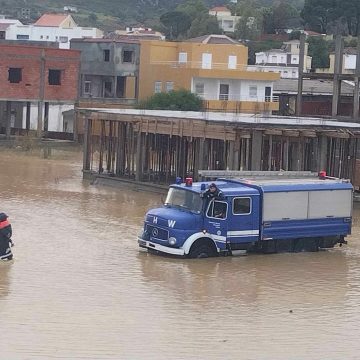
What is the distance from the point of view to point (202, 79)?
65.3 metres

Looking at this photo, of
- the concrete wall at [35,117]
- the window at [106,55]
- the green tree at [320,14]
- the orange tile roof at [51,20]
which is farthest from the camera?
the orange tile roof at [51,20]

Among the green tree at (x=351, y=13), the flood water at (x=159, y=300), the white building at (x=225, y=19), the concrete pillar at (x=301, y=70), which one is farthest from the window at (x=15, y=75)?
the white building at (x=225, y=19)

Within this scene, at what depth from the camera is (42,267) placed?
22406 mm

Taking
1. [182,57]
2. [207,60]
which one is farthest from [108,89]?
[207,60]

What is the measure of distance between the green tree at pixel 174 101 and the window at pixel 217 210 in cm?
3561

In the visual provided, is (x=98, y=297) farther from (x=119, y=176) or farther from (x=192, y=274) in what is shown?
(x=119, y=176)

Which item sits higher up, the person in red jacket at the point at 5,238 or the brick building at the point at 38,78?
the brick building at the point at 38,78

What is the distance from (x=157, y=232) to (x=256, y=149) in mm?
12152

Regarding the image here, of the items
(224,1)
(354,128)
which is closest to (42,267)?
(354,128)

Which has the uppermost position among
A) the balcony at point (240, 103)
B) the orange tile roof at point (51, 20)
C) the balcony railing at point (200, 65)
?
the orange tile roof at point (51, 20)

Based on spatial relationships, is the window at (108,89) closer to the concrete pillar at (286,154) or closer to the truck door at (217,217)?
the concrete pillar at (286,154)

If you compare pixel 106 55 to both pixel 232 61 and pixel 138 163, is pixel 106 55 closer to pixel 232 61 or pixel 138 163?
pixel 232 61

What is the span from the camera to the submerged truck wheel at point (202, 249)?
77.5 feet

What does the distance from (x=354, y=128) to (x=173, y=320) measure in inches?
726
